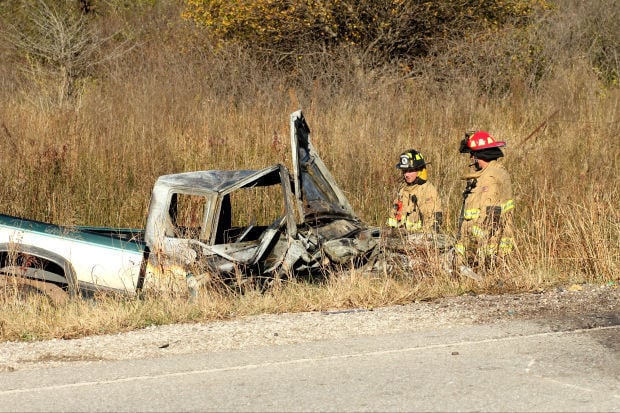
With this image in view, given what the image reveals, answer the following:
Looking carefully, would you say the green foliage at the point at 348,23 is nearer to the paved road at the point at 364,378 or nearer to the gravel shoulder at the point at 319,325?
the gravel shoulder at the point at 319,325

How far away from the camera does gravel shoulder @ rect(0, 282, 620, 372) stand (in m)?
5.98

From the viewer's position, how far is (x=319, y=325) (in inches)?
260

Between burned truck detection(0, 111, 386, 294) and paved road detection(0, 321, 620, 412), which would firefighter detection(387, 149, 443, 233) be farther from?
paved road detection(0, 321, 620, 412)

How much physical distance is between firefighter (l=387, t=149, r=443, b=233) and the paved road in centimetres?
241

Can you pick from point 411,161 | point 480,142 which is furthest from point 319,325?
point 480,142

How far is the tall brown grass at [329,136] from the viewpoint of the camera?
11.1 metres

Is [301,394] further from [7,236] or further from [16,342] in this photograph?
[7,236]

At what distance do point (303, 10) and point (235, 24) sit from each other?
150 cm

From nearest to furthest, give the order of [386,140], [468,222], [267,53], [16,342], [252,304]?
[16,342] → [252,304] → [468,222] → [386,140] → [267,53]

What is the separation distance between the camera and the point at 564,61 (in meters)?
18.1

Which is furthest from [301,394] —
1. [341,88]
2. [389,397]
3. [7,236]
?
[341,88]

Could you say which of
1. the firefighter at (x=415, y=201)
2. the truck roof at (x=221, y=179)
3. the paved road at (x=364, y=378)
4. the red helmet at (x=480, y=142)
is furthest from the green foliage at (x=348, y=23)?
the paved road at (x=364, y=378)

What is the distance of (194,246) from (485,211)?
2.72m

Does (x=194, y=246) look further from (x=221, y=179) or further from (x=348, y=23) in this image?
(x=348, y=23)
